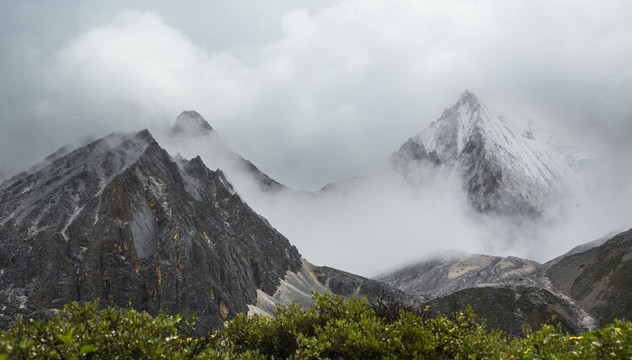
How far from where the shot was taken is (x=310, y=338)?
18.6 metres

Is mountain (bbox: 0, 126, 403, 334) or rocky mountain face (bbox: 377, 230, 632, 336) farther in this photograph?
rocky mountain face (bbox: 377, 230, 632, 336)

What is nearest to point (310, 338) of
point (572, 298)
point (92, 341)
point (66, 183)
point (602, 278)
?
point (92, 341)

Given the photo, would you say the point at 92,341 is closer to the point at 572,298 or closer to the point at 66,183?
the point at 66,183

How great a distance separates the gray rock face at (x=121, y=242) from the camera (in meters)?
94.0

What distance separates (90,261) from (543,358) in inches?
4077

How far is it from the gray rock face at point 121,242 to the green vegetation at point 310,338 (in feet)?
236

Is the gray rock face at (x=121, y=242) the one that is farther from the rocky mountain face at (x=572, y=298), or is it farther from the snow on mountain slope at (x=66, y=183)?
the rocky mountain face at (x=572, y=298)

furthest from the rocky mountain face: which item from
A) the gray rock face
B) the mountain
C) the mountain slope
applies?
the gray rock face

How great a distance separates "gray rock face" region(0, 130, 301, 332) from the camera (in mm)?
94000

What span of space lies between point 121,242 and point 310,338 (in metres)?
100

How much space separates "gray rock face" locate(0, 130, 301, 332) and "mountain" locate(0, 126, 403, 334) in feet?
0.88

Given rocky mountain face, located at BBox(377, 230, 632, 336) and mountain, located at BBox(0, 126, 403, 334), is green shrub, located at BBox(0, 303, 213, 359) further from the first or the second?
rocky mountain face, located at BBox(377, 230, 632, 336)

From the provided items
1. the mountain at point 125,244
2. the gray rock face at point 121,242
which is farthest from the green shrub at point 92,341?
the mountain at point 125,244

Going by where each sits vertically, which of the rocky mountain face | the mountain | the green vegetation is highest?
the mountain
